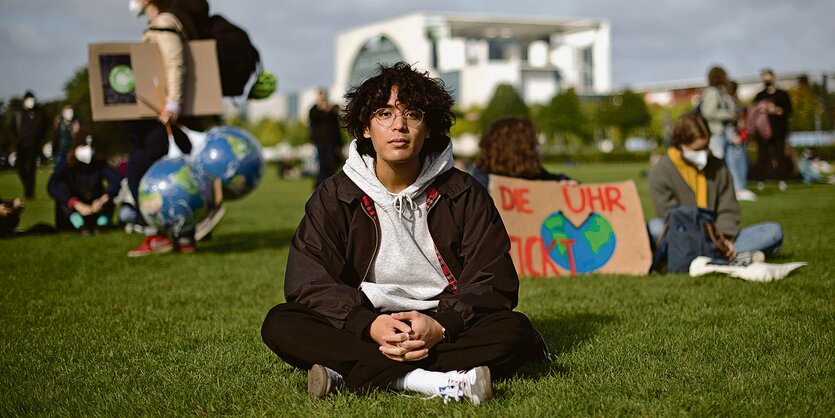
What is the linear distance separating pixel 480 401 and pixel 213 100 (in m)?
6.50

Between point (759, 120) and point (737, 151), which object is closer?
point (737, 151)

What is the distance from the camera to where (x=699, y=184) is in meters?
7.68

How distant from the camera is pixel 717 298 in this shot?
6129 millimetres

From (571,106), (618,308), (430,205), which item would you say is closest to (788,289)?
(618,308)

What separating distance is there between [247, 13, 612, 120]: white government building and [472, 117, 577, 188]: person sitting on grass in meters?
115

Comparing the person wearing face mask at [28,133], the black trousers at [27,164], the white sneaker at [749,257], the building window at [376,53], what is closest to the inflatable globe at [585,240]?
the white sneaker at [749,257]

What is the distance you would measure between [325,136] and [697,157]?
1045cm

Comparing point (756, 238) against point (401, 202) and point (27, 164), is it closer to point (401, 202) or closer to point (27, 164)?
point (401, 202)

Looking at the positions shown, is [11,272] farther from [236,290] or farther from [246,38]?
[246,38]

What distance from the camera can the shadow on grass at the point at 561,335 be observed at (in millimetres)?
4172

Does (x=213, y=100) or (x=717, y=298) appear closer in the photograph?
(x=717, y=298)

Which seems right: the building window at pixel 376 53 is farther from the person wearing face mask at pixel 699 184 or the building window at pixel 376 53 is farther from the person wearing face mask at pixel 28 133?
the person wearing face mask at pixel 699 184

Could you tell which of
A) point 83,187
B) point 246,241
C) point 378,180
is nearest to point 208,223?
point 246,241

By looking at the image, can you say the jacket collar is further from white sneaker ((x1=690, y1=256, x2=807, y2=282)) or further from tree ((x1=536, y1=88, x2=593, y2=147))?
tree ((x1=536, y1=88, x2=593, y2=147))
